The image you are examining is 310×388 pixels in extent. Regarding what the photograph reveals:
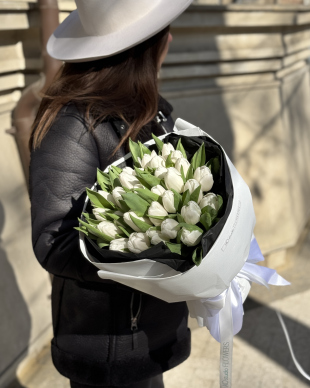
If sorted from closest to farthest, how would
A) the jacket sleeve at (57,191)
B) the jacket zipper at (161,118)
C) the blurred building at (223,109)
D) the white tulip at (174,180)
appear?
the white tulip at (174,180)
the jacket sleeve at (57,191)
the jacket zipper at (161,118)
the blurred building at (223,109)

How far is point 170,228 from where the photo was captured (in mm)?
1159

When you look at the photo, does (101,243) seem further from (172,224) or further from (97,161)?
(97,161)

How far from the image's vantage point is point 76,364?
165 centimetres

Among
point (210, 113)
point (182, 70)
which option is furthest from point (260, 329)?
point (182, 70)

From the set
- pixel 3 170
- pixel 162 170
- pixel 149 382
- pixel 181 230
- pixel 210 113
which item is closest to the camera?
pixel 181 230

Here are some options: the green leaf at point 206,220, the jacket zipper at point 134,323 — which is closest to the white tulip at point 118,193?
the green leaf at point 206,220

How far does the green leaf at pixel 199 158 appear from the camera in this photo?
1.30 metres

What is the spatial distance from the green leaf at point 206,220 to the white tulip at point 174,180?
4.4 inches

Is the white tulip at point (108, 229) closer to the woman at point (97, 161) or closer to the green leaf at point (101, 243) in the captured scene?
the green leaf at point (101, 243)

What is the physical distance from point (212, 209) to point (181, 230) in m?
0.09

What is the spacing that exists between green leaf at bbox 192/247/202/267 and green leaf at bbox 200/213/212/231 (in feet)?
0.17

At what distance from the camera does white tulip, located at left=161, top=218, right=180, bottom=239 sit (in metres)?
1.16

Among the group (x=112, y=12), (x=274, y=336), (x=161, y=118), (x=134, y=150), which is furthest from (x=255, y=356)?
(x=112, y=12)

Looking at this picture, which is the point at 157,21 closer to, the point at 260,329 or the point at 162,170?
the point at 162,170
